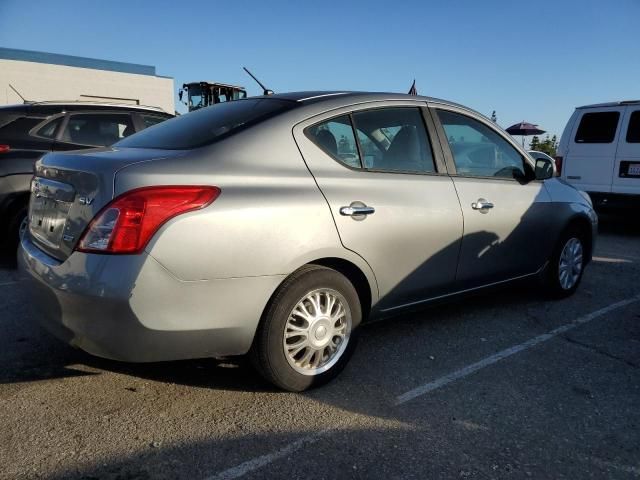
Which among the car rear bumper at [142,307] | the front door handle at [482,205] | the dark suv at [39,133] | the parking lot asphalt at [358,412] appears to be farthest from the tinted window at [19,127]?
the front door handle at [482,205]

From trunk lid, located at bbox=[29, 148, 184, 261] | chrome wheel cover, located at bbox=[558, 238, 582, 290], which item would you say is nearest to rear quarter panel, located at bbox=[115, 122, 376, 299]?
trunk lid, located at bbox=[29, 148, 184, 261]

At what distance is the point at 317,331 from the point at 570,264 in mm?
2922

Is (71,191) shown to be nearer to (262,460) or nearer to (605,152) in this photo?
(262,460)

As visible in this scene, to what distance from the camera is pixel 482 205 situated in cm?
390

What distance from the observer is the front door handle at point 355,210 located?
3.06 m

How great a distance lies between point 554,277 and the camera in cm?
475

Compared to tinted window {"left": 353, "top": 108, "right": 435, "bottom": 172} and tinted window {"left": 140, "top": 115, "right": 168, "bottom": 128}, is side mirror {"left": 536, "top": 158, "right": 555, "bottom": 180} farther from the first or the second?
tinted window {"left": 140, "top": 115, "right": 168, "bottom": 128}

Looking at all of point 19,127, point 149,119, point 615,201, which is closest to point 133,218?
point 19,127

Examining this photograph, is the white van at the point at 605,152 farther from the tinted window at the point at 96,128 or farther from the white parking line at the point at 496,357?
the tinted window at the point at 96,128

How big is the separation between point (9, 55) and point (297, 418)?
107 ft

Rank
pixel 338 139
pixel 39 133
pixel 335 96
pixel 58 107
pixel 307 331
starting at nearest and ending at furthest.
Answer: pixel 307 331 < pixel 338 139 < pixel 335 96 < pixel 39 133 < pixel 58 107

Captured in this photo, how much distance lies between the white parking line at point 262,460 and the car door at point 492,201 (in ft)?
5.76

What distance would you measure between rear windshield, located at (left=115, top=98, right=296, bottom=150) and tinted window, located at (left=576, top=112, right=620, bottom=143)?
704 centimetres

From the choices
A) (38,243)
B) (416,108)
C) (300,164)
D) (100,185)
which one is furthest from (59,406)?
(416,108)
